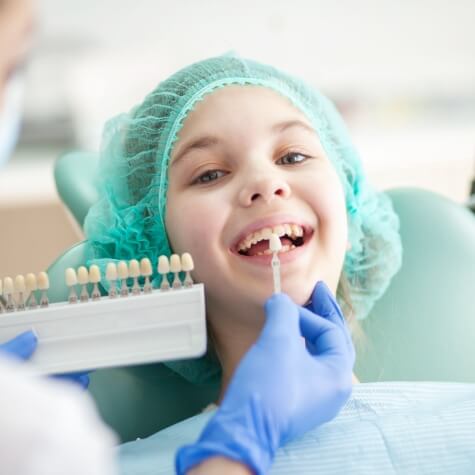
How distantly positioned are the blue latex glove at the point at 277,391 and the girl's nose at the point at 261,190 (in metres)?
0.22

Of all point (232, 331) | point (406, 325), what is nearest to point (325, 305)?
point (232, 331)

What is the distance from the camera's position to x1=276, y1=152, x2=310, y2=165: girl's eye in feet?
4.36

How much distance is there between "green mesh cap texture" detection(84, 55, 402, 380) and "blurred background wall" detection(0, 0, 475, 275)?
1.63m

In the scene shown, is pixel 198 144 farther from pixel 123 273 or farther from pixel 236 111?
pixel 123 273

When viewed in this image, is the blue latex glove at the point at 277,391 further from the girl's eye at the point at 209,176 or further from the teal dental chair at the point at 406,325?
the teal dental chair at the point at 406,325

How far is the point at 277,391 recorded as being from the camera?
2.97ft

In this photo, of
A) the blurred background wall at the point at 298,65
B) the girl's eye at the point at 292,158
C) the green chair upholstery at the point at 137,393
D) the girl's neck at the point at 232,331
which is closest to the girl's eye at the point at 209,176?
the girl's eye at the point at 292,158

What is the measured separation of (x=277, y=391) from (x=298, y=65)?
128 inches

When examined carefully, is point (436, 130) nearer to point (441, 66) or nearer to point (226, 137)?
point (441, 66)

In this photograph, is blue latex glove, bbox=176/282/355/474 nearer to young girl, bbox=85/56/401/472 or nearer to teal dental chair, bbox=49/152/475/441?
young girl, bbox=85/56/401/472

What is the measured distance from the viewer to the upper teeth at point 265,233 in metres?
1.23

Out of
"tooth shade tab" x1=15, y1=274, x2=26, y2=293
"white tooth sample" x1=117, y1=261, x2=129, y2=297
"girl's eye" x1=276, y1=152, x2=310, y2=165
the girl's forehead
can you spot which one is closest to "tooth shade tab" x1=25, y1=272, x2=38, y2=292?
"tooth shade tab" x1=15, y1=274, x2=26, y2=293

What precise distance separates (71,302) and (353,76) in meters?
3.12

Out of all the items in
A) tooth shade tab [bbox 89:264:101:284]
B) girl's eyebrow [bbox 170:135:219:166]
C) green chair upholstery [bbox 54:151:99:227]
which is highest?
girl's eyebrow [bbox 170:135:219:166]
